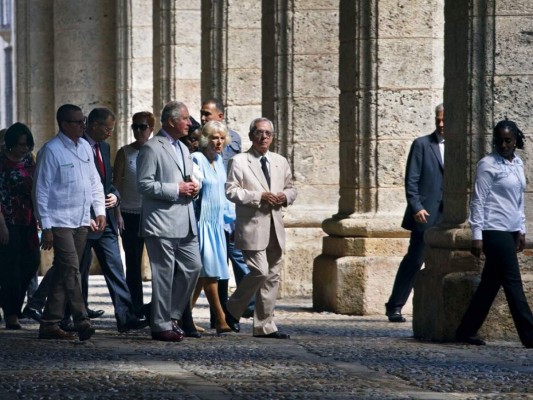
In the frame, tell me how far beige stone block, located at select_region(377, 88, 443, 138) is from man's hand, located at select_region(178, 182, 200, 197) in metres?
3.75

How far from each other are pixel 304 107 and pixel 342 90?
1.65 metres

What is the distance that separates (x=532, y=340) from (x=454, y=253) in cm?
112

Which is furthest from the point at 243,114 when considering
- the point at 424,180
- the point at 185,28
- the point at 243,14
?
the point at 424,180

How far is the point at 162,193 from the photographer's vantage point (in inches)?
539

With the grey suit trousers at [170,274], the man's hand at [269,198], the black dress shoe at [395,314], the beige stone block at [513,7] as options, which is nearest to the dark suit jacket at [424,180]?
the black dress shoe at [395,314]

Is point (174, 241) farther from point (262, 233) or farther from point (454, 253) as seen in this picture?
point (454, 253)

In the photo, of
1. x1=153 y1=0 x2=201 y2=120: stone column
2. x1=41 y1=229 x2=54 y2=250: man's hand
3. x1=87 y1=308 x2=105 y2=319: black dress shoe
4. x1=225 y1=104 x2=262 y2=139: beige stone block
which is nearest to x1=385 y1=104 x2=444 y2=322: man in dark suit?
x1=87 y1=308 x2=105 y2=319: black dress shoe

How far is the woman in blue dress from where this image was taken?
1481 cm

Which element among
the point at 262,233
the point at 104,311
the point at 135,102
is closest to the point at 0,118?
the point at 135,102

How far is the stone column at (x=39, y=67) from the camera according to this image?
2780 cm

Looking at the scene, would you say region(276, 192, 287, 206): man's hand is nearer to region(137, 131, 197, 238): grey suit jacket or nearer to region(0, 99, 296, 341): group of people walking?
region(0, 99, 296, 341): group of people walking

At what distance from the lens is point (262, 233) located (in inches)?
554

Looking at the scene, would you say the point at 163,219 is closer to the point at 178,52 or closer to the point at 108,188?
the point at 108,188

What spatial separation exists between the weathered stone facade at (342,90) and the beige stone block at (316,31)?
0.01m
